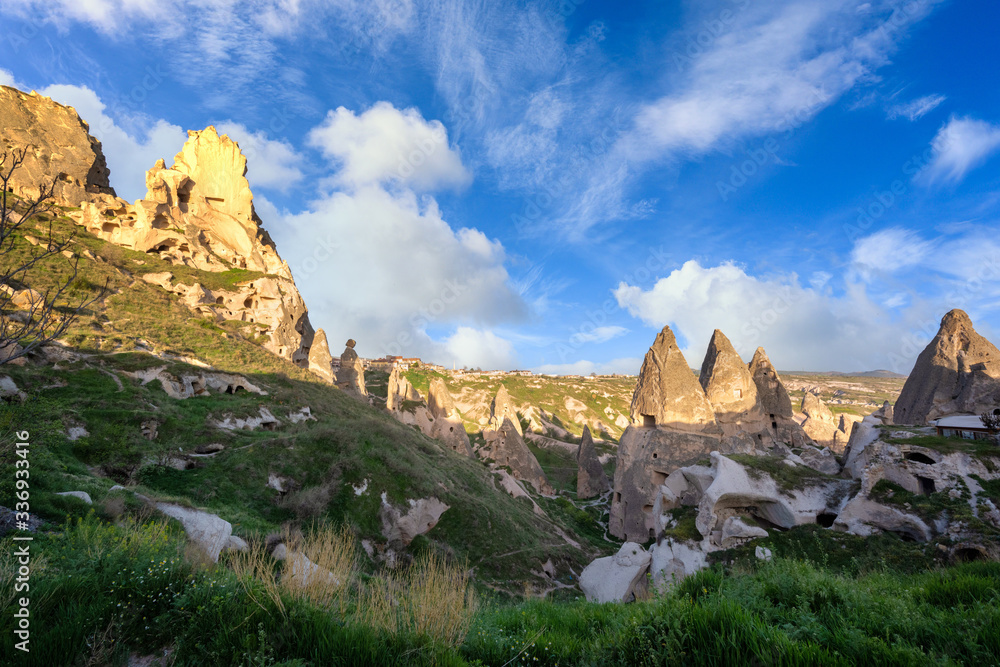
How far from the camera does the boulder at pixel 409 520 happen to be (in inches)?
641

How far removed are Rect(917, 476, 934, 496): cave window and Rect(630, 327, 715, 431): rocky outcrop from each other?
13567mm

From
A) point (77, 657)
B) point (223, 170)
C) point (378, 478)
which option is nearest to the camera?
point (77, 657)

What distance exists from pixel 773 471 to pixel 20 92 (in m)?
69.6

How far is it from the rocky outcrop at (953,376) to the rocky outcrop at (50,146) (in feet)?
229

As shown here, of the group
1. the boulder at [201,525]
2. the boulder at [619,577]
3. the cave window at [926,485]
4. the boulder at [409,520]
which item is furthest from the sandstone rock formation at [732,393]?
the boulder at [201,525]

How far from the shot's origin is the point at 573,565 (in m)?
21.0

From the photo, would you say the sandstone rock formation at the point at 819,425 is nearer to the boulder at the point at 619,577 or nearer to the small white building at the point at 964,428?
the small white building at the point at 964,428

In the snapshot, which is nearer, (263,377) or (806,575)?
(806,575)

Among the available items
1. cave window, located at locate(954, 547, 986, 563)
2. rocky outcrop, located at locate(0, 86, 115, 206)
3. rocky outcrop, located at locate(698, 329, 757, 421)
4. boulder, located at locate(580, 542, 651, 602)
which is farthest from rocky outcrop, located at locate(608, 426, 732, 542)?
rocky outcrop, located at locate(0, 86, 115, 206)

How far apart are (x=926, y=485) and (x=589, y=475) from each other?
86.2 ft

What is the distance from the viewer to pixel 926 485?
14.0 m

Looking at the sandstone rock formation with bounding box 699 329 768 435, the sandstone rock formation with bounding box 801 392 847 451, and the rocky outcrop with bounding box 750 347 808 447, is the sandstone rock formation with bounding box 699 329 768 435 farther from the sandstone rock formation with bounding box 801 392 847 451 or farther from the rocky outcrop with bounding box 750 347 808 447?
the sandstone rock formation with bounding box 801 392 847 451

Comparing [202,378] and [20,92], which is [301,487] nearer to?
[202,378]

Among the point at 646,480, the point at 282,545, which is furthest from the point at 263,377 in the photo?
the point at 646,480
